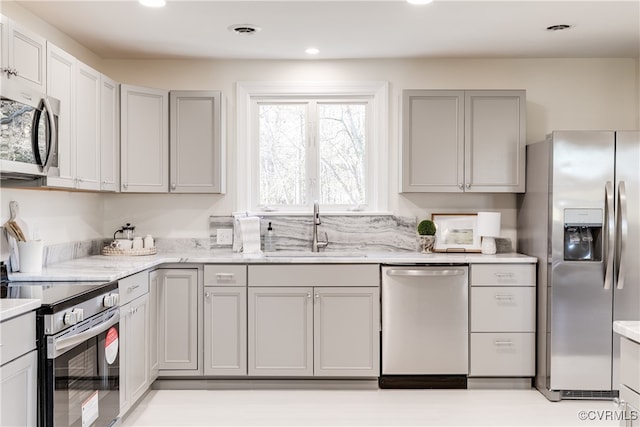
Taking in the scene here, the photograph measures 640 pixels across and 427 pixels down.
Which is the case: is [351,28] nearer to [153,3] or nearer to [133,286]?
[153,3]

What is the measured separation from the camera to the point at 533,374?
3.85 meters

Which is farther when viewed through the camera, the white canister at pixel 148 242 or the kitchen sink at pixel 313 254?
the white canister at pixel 148 242

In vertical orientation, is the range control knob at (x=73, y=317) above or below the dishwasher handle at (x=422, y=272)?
below

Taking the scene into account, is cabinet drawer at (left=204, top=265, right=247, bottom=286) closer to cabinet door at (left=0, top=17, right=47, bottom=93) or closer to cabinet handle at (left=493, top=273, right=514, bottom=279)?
cabinet door at (left=0, top=17, right=47, bottom=93)

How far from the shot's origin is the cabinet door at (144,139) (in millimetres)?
3982

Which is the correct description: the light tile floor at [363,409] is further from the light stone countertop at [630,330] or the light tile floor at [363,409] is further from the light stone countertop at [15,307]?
the light stone countertop at [630,330]

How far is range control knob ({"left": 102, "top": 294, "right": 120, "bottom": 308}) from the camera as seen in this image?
277 cm

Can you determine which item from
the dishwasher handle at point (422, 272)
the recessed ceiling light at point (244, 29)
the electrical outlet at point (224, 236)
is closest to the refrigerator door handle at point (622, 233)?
the dishwasher handle at point (422, 272)

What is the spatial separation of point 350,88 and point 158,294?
212cm

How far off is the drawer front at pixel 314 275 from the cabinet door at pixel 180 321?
0.45 meters

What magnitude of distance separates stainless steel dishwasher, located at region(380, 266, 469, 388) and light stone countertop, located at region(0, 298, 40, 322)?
7.42 ft

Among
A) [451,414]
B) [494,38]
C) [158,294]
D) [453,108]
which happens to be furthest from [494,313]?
[158,294]

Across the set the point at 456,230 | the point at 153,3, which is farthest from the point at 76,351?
the point at 456,230

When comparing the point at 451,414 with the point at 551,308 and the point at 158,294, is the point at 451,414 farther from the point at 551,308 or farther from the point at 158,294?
the point at 158,294
